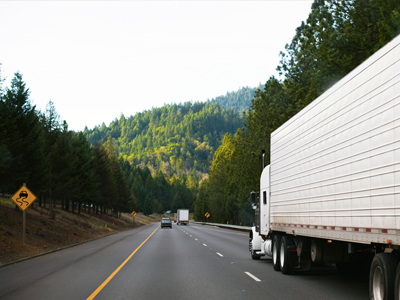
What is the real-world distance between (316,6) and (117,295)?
984 inches

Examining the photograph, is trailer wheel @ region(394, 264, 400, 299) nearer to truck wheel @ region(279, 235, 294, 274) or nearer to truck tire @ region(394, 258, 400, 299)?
truck tire @ region(394, 258, 400, 299)

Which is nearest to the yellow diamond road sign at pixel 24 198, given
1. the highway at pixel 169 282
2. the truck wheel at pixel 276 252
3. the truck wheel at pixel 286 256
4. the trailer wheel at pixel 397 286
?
the highway at pixel 169 282

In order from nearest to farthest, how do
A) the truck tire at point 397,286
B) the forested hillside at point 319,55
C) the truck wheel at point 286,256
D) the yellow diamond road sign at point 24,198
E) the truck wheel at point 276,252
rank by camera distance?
the truck tire at point 397,286, the truck wheel at point 286,256, the truck wheel at point 276,252, the yellow diamond road sign at point 24,198, the forested hillside at point 319,55

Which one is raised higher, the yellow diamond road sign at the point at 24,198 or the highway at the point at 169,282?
the yellow diamond road sign at the point at 24,198

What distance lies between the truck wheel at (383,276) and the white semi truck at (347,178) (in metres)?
0.02

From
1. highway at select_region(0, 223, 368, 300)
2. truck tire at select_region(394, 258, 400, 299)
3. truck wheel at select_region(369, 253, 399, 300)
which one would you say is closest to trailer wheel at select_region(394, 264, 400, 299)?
truck tire at select_region(394, 258, 400, 299)

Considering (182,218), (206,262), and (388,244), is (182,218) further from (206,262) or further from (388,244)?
(388,244)

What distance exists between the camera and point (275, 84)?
4266 centimetres

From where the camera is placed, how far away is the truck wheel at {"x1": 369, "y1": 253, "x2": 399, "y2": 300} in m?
6.63

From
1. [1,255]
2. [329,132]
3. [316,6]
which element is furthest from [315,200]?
[316,6]

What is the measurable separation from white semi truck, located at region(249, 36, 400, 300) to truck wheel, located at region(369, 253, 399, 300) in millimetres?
15

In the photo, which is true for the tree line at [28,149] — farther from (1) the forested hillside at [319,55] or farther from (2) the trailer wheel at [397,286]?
(2) the trailer wheel at [397,286]

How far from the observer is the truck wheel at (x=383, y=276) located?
663 centimetres

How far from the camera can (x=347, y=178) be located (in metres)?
8.48
